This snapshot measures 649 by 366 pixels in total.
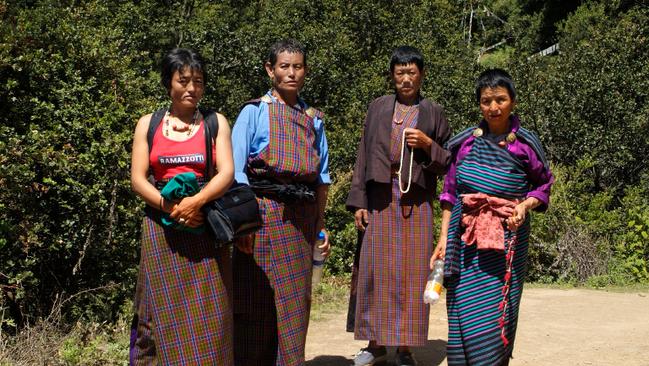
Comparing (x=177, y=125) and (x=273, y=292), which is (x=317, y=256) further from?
(x=177, y=125)

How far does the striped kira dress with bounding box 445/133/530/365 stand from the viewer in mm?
4078

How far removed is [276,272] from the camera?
441cm

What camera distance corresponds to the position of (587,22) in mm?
17766

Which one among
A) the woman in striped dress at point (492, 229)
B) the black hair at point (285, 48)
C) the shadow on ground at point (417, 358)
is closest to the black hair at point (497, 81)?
the woman in striped dress at point (492, 229)

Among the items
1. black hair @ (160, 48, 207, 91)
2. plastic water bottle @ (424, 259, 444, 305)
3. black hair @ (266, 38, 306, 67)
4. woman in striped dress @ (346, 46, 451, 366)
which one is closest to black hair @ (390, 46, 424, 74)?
woman in striped dress @ (346, 46, 451, 366)

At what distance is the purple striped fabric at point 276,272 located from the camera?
4410 mm

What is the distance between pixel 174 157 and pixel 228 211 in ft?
1.16

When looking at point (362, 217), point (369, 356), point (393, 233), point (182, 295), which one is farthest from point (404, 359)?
point (182, 295)

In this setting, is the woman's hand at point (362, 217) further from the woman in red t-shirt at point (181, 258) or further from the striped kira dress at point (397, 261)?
the woman in red t-shirt at point (181, 258)

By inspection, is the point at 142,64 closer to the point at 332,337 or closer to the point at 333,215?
the point at 333,215

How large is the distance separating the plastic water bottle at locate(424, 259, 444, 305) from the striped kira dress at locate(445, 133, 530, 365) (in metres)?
0.06

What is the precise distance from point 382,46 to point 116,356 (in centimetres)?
1019

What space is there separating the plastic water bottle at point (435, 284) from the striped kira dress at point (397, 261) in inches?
32.0

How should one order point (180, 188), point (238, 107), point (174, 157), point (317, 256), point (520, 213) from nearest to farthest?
point (180, 188) < point (174, 157) < point (520, 213) < point (317, 256) < point (238, 107)
